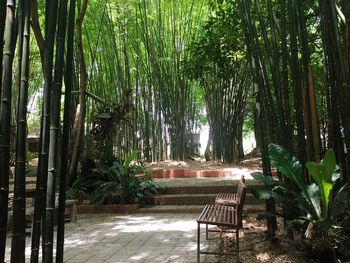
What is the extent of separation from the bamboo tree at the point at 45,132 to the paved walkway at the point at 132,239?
1.39 meters

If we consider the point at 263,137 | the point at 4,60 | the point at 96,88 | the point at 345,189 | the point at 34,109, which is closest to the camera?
the point at 4,60

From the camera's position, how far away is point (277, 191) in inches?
123

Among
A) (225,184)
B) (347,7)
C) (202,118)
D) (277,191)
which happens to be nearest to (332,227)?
(277,191)

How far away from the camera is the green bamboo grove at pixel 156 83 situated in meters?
1.93

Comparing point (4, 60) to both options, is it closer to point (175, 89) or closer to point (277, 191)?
A: point (277, 191)

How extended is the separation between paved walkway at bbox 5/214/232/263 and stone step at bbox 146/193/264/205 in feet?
2.45

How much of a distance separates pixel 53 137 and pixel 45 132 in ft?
0.36

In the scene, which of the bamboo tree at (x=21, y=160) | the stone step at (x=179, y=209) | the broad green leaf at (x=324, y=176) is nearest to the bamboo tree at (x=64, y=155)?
the bamboo tree at (x=21, y=160)

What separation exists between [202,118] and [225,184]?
33.5 ft

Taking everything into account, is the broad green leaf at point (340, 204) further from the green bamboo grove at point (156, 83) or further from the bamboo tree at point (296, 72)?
the bamboo tree at point (296, 72)

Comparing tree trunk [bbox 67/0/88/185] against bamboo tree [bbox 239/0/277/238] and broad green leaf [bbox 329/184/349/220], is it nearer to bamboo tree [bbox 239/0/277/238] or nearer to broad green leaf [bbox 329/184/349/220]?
bamboo tree [bbox 239/0/277/238]

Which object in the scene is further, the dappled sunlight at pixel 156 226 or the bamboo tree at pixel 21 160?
the dappled sunlight at pixel 156 226

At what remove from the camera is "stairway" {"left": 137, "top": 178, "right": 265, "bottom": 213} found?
20.0 feet

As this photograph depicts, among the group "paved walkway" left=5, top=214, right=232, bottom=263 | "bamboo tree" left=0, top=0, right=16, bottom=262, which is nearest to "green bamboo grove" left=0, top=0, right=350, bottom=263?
"bamboo tree" left=0, top=0, right=16, bottom=262
